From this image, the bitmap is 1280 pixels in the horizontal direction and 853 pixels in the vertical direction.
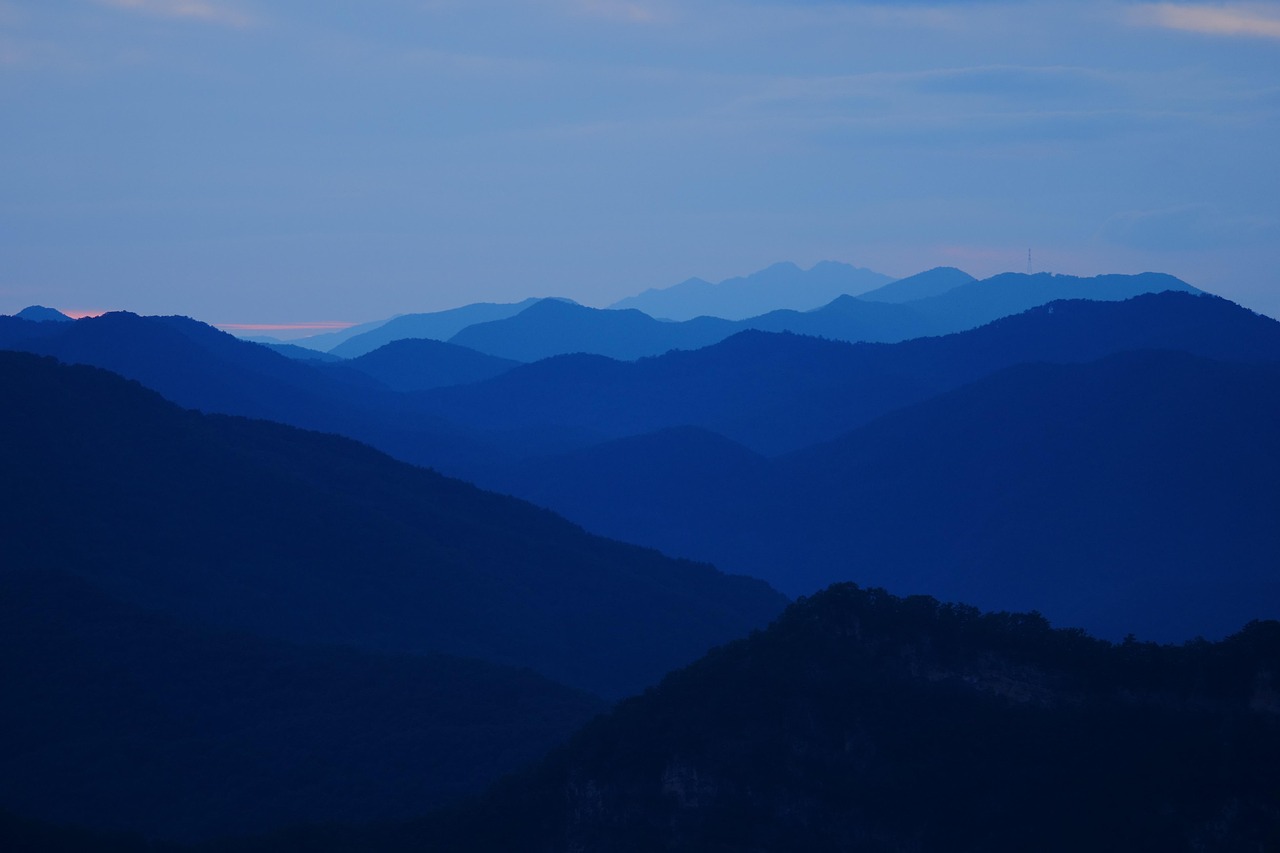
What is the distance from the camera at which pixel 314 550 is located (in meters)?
58.9

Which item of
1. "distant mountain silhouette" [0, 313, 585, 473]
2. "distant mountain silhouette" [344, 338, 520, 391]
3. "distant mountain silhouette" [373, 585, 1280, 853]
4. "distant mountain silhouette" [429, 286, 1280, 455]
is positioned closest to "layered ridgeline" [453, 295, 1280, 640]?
"distant mountain silhouette" [429, 286, 1280, 455]

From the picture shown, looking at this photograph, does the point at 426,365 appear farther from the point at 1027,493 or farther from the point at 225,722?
the point at 225,722

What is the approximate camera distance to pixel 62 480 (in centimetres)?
5853

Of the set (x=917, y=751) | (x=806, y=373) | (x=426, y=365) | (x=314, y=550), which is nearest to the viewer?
(x=917, y=751)

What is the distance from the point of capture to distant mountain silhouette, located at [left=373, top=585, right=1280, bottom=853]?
23.5 meters

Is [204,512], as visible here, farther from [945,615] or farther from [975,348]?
[975,348]

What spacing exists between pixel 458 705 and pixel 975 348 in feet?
339

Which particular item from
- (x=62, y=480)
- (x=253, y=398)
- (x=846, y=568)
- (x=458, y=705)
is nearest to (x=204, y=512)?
(x=62, y=480)

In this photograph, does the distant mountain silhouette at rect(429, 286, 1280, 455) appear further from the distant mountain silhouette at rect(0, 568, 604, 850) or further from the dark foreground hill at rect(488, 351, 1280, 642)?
the distant mountain silhouette at rect(0, 568, 604, 850)

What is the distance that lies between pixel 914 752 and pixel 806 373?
121 metres

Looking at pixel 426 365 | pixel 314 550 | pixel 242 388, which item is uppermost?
pixel 426 365

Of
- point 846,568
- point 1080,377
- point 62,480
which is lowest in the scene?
point 846,568

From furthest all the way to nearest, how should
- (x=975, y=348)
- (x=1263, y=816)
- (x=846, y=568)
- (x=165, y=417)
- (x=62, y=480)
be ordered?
(x=975, y=348) < (x=846, y=568) < (x=165, y=417) < (x=62, y=480) < (x=1263, y=816)

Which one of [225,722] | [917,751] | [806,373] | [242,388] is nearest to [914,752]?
[917,751]
